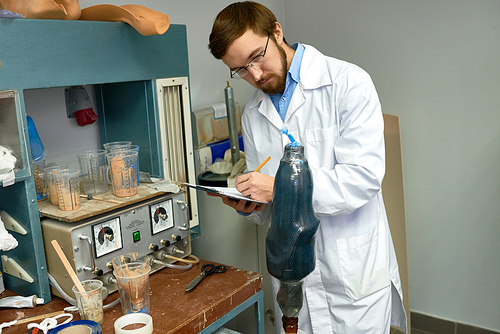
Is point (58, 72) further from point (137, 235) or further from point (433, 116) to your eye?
point (433, 116)

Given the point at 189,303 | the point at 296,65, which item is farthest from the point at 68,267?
the point at 296,65

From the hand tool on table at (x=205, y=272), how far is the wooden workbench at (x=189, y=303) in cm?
1

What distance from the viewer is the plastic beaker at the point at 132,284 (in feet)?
4.01

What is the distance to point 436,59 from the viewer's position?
2.47 m

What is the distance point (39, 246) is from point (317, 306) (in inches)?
36.4

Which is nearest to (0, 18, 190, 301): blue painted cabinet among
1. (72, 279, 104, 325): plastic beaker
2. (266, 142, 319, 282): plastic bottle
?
(72, 279, 104, 325): plastic beaker

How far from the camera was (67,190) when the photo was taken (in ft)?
4.46

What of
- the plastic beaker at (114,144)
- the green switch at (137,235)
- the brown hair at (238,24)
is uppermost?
the brown hair at (238,24)

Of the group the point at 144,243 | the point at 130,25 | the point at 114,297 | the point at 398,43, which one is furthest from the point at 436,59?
the point at 114,297

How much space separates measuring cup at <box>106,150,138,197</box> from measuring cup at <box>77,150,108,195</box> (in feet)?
0.18

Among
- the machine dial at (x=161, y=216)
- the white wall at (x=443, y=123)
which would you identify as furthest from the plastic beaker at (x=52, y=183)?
the white wall at (x=443, y=123)

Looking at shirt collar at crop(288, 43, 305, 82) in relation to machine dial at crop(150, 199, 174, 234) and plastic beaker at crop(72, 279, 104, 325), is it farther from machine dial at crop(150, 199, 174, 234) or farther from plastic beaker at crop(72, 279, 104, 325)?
plastic beaker at crop(72, 279, 104, 325)

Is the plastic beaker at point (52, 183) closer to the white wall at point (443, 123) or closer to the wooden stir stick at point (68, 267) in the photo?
the wooden stir stick at point (68, 267)

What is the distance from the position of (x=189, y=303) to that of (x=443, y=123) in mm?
1903
